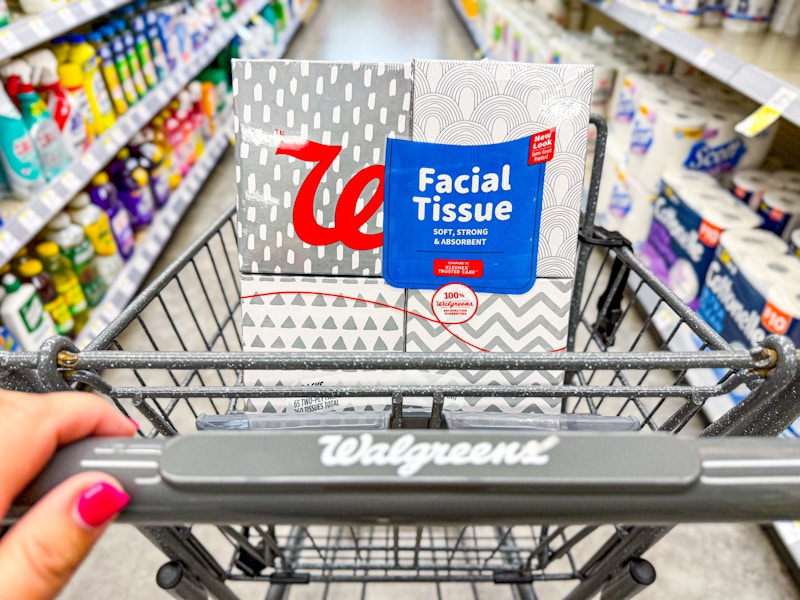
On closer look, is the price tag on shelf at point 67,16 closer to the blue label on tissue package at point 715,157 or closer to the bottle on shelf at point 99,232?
the bottle on shelf at point 99,232

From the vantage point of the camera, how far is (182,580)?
27.2 inches

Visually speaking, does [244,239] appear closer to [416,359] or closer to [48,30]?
[416,359]

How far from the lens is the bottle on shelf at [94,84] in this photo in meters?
1.64

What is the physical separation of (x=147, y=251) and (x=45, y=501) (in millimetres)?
1971

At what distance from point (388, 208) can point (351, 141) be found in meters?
0.09

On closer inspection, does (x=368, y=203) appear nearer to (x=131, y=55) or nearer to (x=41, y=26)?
(x=41, y=26)

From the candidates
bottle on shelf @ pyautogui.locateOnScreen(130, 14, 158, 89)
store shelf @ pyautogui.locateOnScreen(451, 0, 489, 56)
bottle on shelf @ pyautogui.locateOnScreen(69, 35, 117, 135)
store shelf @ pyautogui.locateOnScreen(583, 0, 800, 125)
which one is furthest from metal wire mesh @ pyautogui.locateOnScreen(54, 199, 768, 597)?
store shelf @ pyautogui.locateOnScreen(451, 0, 489, 56)

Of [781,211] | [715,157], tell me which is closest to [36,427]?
[781,211]

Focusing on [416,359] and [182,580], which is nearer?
[416,359]

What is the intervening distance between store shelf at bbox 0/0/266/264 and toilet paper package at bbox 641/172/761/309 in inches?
67.9

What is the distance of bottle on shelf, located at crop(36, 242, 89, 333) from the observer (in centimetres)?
154

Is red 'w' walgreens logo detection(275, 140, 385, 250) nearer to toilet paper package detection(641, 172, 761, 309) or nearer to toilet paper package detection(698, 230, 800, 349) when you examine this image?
toilet paper package detection(698, 230, 800, 349)

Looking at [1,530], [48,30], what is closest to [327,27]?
[48,30]

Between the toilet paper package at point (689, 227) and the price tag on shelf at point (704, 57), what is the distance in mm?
322
